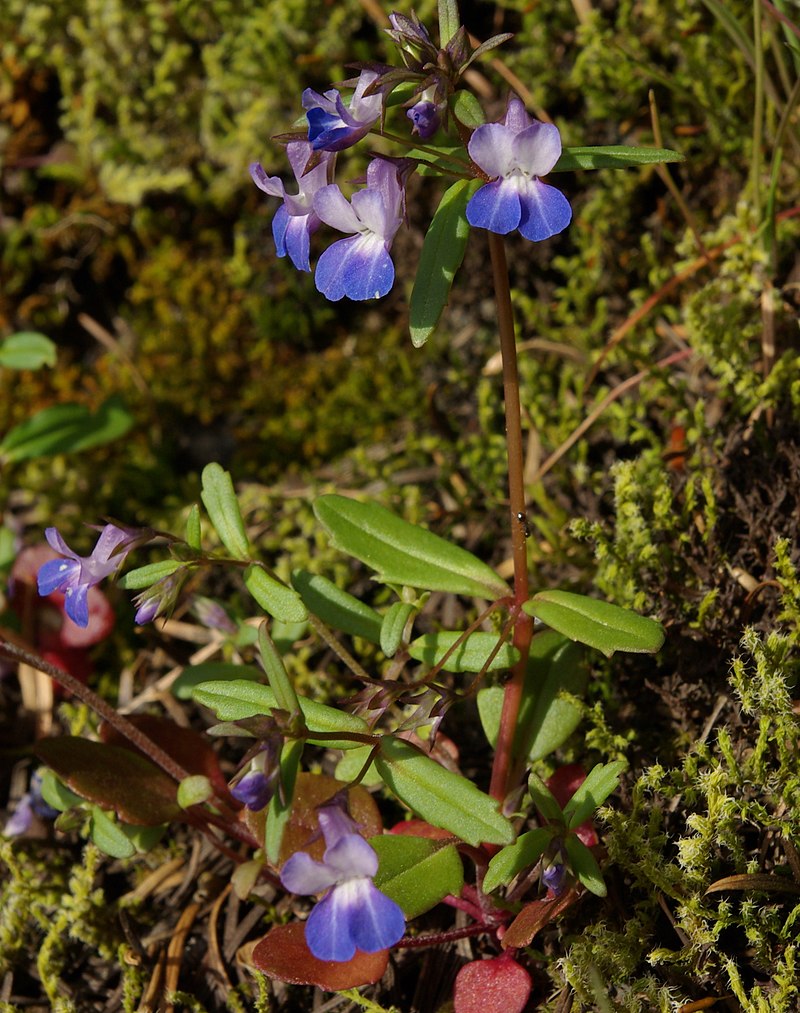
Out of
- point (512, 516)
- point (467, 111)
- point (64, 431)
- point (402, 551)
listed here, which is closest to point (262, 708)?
point (402, 551)

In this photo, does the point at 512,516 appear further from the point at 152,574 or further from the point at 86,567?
the point at 86,567

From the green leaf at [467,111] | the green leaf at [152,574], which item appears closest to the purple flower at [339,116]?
the green leaf at [467,111]

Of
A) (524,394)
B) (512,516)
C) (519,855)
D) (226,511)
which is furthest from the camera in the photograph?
(524,394)

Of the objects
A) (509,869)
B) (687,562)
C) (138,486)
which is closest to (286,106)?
(138,486)

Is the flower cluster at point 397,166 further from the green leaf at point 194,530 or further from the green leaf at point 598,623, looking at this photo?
the green leaf at point 598,623

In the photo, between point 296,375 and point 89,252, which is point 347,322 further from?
point 89,252

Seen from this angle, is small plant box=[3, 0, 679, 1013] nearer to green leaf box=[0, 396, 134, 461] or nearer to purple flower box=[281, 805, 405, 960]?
purple flower box=[281, 805, 405, 960]

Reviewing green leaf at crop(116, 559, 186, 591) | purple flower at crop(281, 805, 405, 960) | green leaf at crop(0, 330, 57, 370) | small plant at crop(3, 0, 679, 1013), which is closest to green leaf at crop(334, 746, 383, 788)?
small plant at crop(3, 0, 679, 1013)
